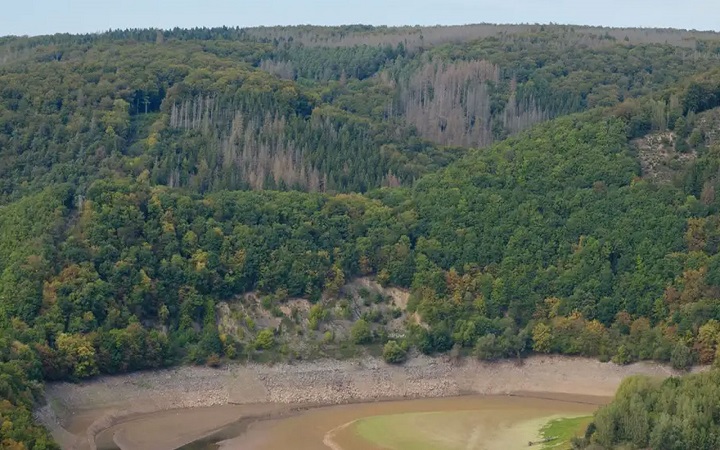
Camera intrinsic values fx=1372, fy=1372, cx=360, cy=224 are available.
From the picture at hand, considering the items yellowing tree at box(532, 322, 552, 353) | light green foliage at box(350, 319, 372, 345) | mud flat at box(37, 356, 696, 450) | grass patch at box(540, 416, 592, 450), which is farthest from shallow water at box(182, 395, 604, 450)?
light green foliage at box(350, 319, 372, 345)

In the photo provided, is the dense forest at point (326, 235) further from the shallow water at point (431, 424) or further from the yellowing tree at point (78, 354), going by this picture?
the shallow water at point (431, 424)

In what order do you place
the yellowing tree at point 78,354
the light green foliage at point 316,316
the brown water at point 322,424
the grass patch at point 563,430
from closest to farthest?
the grass patch at point 563,430
the brown water at point 322,424
the yellowing tree at point 78,354
the light green foliage at point 316,316

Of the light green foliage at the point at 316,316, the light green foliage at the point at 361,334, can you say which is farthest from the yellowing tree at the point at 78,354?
the light green foliage at the point at 361,334

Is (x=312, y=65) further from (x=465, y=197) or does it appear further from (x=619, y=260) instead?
(x=619, y=260)

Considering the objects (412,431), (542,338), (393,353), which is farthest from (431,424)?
(542,338)

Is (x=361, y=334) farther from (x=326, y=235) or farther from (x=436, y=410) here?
(x=326, y=235)

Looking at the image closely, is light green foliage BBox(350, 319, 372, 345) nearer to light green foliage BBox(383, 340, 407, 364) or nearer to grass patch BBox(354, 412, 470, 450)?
A: light green foliage BBox(383, 340, 407, 364)
